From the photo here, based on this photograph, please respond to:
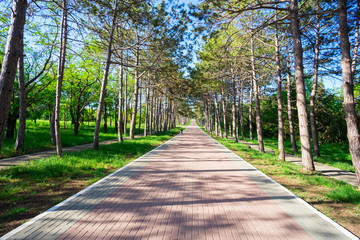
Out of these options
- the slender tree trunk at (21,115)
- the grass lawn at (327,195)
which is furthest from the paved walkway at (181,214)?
the slender tree trunk at (21,115)

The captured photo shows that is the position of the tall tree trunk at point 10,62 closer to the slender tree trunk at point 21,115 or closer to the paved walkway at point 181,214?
the paved walkway at point 181,214

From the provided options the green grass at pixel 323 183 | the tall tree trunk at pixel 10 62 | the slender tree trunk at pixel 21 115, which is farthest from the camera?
the slender tree trunk at pixel 21 115

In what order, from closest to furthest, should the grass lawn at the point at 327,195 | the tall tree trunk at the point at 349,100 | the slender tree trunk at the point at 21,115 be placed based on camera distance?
1. the grass lawn at the point at 327,195
2. the tall tree trunk at the point at 349,100
3. the slender tree trunk at the point at 21,115

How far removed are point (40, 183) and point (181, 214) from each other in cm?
469

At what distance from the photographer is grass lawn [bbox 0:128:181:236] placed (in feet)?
12.2

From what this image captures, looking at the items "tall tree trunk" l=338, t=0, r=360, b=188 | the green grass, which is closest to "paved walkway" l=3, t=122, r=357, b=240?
the green grass

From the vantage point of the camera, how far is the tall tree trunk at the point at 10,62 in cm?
398

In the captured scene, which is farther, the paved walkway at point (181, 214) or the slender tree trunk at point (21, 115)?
the slender tree trunk at point (21, 115)

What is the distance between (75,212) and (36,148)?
983cm

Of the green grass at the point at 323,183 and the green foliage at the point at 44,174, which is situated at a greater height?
the green foliage at the point at 44,174

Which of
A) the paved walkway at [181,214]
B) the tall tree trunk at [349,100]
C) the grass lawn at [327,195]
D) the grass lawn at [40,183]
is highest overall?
the tall tree trunk at [349,100]

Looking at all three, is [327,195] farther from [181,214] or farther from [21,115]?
[21,115]

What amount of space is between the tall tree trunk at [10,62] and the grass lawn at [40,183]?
5.34 ft

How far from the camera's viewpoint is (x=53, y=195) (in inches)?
182
